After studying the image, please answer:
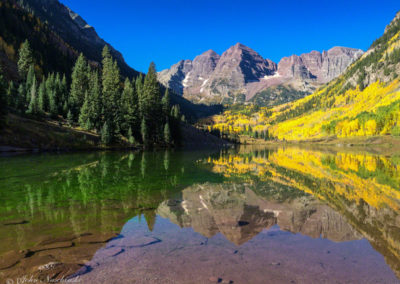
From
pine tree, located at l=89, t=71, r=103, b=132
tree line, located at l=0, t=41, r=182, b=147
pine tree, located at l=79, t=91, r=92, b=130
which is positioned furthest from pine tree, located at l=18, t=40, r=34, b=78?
pine tree, located at l=79, t=91, r=92, b=130

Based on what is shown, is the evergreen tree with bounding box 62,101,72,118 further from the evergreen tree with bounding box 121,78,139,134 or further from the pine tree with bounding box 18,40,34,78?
the pine tree with bounding box 18,40,34,78

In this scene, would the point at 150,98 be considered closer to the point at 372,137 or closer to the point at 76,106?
the point at 76,106

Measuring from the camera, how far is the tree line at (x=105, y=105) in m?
79.1

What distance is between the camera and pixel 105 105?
84.0 metres

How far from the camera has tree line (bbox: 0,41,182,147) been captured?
79.1m

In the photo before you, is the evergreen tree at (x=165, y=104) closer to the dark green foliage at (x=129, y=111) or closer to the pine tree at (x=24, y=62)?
the dark green foliage at (x=129, y=111)

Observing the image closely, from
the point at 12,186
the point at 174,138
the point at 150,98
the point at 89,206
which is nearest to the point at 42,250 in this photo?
the point at 89,206

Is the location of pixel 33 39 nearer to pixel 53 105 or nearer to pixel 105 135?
pixel 53 105

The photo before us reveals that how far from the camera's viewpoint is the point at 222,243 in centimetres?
980

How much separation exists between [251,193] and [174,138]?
91.4m

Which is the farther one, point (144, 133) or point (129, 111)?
point (144, 133)

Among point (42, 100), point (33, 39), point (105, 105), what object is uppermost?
point (33, 39)

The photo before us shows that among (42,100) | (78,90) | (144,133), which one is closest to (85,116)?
(78,90)

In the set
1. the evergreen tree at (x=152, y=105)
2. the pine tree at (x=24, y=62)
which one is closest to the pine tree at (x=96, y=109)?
the evergreen tree at (x=152, y=105)
